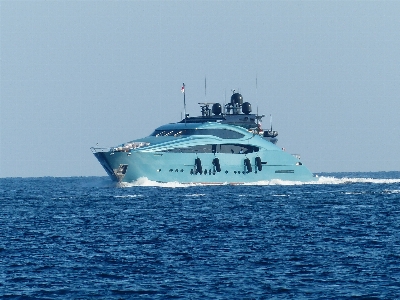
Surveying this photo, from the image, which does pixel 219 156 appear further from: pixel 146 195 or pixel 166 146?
pixel 146 195

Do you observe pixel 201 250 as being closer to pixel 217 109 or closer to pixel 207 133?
pixel 207 133

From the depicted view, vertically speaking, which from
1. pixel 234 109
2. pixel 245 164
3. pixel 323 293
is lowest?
pixel 323 293

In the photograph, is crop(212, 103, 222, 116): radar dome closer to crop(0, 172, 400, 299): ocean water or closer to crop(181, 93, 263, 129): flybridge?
crop(181, 93, 263, 129): flybridge

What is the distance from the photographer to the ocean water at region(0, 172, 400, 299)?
35.2 metres

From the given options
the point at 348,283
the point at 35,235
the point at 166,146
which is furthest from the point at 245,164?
the point at 348,283

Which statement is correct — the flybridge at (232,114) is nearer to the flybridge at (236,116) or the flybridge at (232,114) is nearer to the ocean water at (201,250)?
the flybridge at (236,116)

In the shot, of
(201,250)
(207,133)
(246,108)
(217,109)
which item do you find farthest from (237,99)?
(201,250)

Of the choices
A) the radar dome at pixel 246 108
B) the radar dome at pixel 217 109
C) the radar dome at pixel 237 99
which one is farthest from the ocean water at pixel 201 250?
the radar dome at pixel 237 99

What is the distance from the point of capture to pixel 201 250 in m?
46.2

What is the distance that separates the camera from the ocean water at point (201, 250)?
35.2 m

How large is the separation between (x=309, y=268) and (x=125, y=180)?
226 ft

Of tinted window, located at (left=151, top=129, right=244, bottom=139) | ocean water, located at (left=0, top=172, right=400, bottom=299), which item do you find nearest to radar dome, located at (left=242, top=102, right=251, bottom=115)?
tinted window, located at (left=151, top=129, right=244, bottom=139)

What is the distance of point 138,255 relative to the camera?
4453 centimetres

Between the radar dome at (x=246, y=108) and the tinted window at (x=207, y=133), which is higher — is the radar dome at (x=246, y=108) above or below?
above
